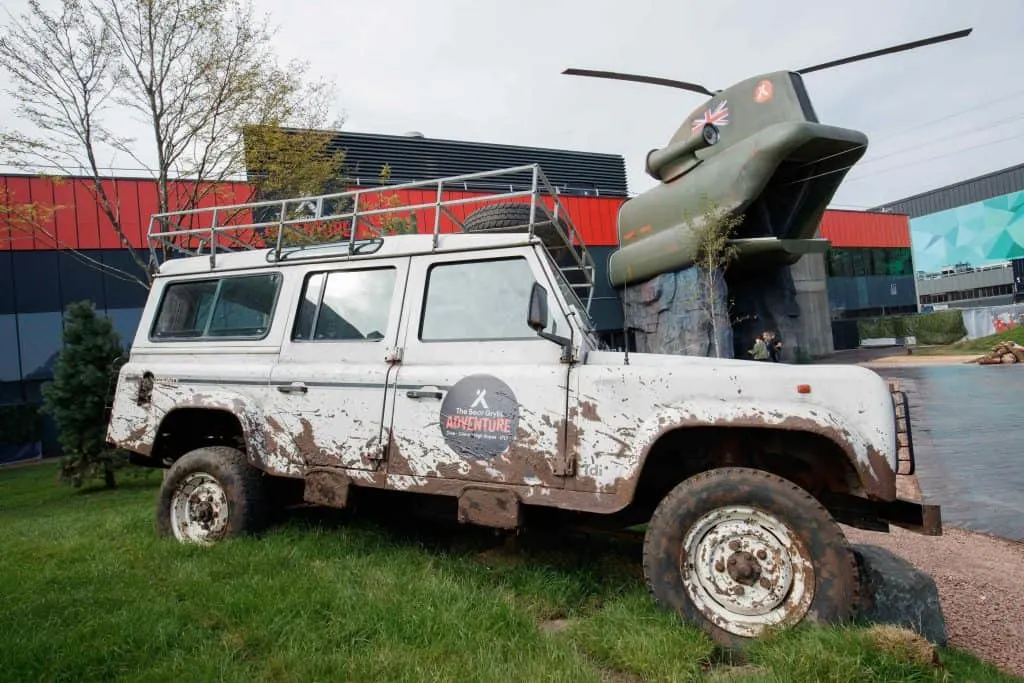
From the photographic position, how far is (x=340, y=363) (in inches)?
172

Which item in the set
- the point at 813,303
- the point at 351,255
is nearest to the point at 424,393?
the point at 351,255

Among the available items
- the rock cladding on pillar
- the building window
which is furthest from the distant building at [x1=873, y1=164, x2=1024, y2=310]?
the rock cladding on pillar

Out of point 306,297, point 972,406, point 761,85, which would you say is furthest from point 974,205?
point 306,297

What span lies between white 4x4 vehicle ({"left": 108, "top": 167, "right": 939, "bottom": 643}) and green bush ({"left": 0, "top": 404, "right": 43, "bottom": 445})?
16158mm

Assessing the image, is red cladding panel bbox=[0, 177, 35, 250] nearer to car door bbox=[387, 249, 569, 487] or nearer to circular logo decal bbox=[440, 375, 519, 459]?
car door bbox=[387, 249, 569, 487]

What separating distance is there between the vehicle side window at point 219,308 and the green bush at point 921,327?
120 feet

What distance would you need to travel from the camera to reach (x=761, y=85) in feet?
53.5

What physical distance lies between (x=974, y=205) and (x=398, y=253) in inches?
2398

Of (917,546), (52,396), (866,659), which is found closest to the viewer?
(866,659)

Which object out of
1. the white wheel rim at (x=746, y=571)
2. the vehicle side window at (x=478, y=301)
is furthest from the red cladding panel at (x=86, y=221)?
the white wheel rim at (x=746, y=571)

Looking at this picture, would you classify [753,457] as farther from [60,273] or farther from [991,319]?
[991,319]

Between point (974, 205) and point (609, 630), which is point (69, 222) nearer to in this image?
point (609, 630)

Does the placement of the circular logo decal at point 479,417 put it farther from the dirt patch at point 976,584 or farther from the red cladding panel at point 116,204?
the red cladding panel at point 116,204

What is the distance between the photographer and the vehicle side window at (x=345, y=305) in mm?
4410
